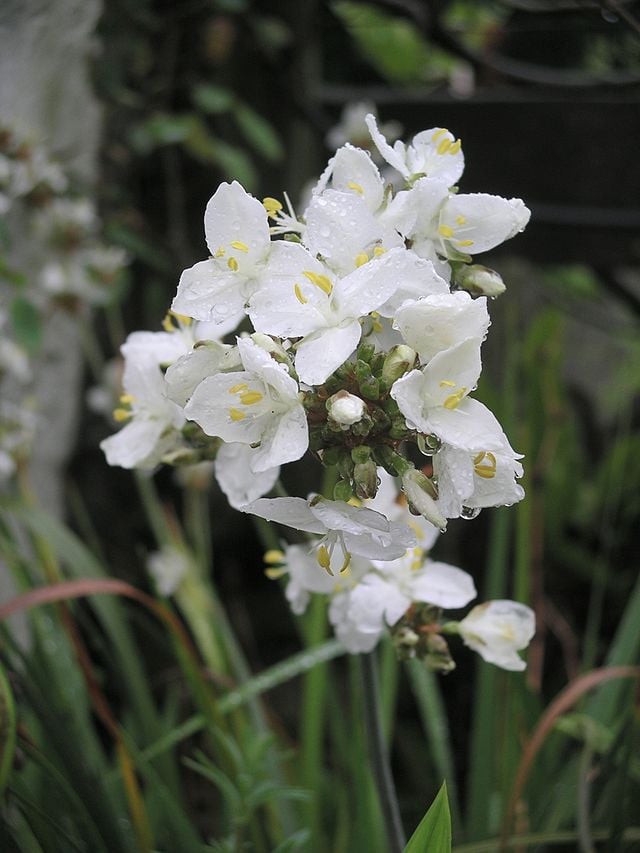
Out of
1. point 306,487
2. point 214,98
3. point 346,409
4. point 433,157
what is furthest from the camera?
point 306,487

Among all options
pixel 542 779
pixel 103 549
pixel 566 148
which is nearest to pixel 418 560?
pixel 542 779

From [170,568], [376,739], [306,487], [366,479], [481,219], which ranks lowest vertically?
[306,487]

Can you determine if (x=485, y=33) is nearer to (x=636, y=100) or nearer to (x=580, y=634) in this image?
(x=636, y=100)

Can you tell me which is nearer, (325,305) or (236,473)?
(325,305)

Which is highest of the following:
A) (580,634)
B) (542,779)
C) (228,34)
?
(228,34)

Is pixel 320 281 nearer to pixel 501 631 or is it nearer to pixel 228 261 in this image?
pixel 228 261

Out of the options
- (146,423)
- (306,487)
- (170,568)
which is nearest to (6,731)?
(146,423)

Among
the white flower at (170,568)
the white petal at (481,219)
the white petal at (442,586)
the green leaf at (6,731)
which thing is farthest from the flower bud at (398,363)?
the white flower at (170,568)
